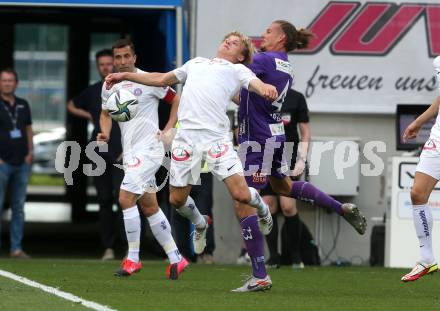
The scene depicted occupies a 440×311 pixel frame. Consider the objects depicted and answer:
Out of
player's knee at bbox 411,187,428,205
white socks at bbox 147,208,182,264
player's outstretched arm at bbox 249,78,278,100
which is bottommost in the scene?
white socks at bbox 147,208,182,264

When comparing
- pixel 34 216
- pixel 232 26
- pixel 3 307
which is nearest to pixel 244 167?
pixel 3 307

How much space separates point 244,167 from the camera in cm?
1052

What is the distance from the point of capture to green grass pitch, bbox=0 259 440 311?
28.9 feet

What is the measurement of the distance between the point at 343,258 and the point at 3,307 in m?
7.22

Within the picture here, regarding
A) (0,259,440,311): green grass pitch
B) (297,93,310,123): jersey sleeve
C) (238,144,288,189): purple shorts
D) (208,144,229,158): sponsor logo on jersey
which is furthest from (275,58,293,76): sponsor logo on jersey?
(297,93,310,123): jersey sleeve

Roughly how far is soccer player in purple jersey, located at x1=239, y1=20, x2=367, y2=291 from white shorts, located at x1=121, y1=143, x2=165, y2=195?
766 millimetres

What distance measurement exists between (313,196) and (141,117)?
1.66 meters

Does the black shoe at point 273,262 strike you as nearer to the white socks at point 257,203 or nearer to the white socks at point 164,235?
the white socks at point 164,235

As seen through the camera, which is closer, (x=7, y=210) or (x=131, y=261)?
(x=131, y=261)

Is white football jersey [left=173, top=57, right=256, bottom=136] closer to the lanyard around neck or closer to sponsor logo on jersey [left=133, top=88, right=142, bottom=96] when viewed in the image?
sponsor logo on jersey [left=133, top=88, right=142, bottom=96]

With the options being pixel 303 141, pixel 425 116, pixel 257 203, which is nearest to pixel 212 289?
pixel 257 203

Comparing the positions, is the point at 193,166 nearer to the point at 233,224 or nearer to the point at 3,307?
the point at 3,307

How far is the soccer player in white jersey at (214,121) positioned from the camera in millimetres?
9680

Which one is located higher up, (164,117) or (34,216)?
(164,117)
